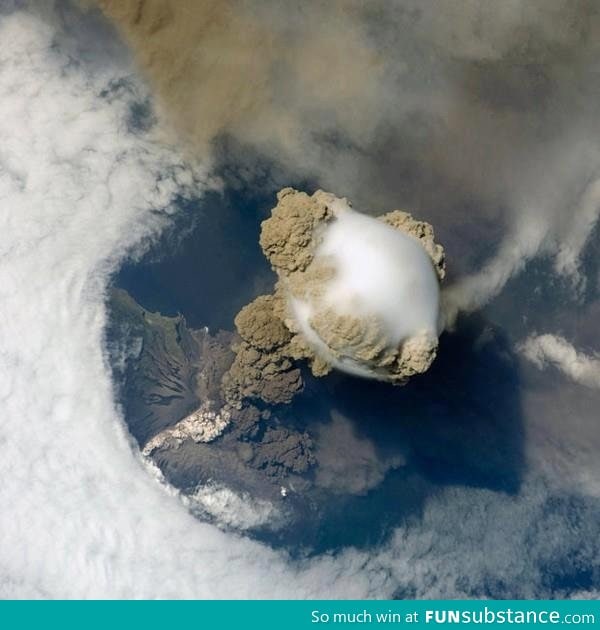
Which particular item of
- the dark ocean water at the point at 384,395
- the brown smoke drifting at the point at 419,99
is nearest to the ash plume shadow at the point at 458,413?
the dark ocean water at the point at 384,395

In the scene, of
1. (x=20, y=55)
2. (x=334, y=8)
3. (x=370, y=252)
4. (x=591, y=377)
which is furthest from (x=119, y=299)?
(x=591, y=377)

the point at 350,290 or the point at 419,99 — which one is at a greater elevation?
the point at 419,99

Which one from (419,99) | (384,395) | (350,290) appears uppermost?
(419,99)

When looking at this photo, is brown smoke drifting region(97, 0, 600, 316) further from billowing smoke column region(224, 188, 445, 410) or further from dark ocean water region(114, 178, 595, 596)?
billowing smoke column region(224, 188, 445, 410)

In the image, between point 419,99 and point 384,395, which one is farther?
point 384,395

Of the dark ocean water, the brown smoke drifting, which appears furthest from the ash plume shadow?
the brown smoke drifting

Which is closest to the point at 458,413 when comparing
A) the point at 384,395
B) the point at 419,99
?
the point at 384,395

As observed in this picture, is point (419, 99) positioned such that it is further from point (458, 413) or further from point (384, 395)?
point (458, 413)

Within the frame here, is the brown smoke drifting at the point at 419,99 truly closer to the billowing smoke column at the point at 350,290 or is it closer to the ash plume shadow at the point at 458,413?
the ash plume shadow at the point at 458,413

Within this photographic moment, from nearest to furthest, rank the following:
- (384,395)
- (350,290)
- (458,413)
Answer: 1. (350,290)
2. (384,395)
3. (458,413)
